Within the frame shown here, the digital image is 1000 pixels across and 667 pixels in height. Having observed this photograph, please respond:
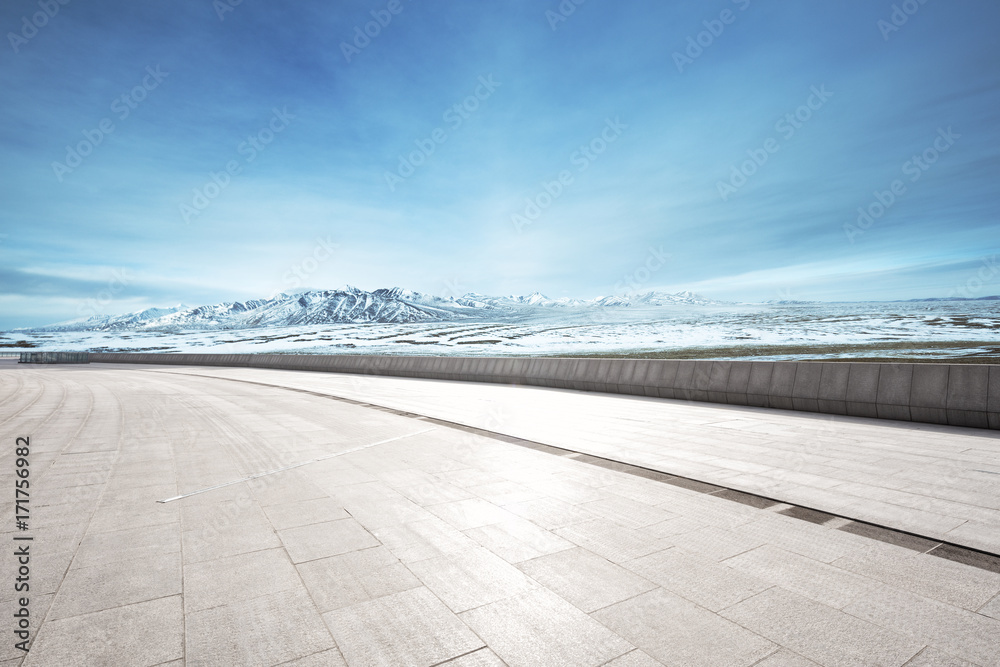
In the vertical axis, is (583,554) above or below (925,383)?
below

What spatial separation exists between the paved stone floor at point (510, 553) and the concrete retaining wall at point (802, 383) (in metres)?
1.00

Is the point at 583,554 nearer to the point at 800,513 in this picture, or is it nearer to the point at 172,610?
the point at 800,513

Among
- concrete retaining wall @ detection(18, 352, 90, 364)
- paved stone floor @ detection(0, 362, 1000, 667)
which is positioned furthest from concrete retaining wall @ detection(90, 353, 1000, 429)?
concrete retaining wall @ detection(18, 352, 90, 364)

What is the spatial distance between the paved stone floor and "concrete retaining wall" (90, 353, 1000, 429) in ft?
3.27

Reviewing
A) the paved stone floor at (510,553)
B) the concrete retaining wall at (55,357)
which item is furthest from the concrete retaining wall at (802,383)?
the concrete retaining wall at (55,357)

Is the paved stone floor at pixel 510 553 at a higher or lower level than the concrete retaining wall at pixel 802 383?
lower

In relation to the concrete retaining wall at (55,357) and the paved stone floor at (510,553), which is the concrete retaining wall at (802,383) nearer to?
the paved stone floor at (510,553)

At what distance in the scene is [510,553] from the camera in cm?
429

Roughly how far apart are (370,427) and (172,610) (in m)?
7.41

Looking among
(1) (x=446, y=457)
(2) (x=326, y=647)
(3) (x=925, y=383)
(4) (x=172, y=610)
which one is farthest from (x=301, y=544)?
(3) (x=925, y=383)

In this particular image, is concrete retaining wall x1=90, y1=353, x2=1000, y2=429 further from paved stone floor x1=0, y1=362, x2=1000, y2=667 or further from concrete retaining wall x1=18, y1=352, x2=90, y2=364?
concrete retaining wall x1=18, y1=352, x2=90, y2=364

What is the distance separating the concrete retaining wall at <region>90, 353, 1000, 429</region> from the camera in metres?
9.63

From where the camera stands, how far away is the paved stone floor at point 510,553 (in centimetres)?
304

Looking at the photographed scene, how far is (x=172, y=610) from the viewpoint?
3.42 meters
